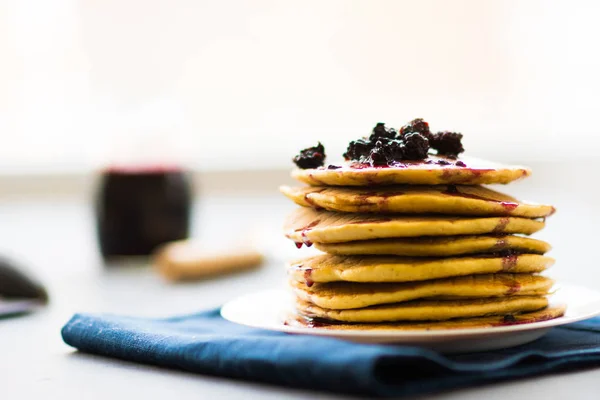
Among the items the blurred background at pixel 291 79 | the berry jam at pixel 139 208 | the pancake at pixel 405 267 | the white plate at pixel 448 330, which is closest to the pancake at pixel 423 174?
the pancake at pixel 405 267

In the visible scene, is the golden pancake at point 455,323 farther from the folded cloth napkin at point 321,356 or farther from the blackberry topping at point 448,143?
the blackberry topping at point 448,143

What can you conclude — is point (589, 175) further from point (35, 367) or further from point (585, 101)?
point (35, 367)

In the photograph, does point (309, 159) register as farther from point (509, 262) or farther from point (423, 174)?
point (509, 262)

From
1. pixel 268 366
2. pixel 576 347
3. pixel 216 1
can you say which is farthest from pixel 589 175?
pixel 268 366

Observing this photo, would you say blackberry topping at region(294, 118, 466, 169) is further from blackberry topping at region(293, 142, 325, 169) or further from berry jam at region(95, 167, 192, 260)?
berry jam at region(95, 167, 192, 260)

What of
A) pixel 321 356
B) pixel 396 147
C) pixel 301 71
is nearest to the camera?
pixel 321 356

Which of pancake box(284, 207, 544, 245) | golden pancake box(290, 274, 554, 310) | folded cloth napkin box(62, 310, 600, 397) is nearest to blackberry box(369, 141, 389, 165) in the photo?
pancake box(284, 207, 544, 245)

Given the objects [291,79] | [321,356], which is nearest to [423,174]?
[321,356]
